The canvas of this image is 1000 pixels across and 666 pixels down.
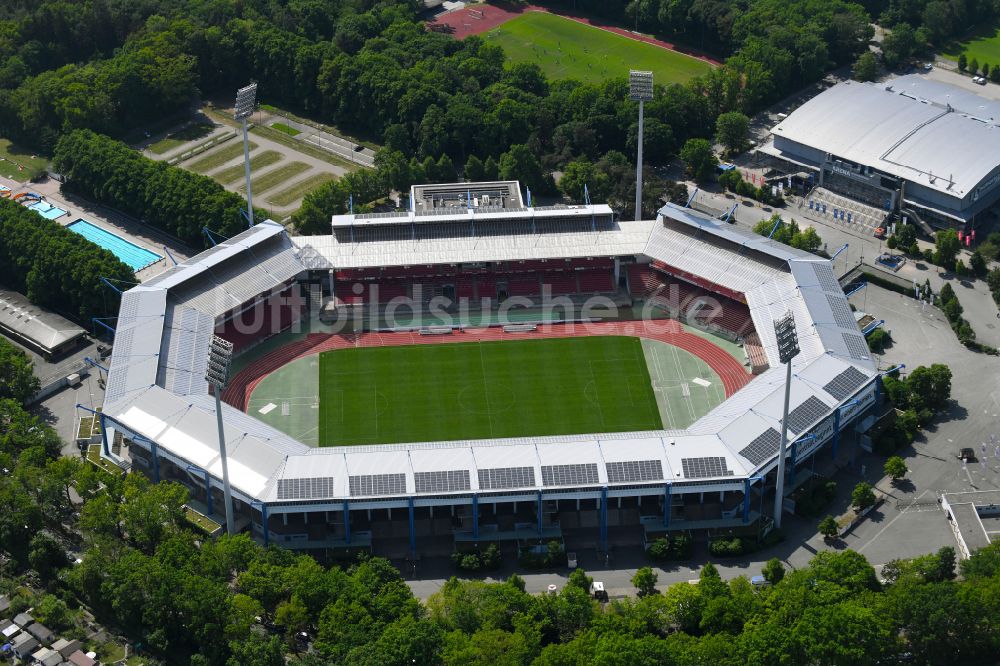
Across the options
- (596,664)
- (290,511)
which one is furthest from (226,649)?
(596,664)

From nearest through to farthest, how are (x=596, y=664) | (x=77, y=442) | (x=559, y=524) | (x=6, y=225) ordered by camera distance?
(x=596, y=664) < (x=559, y=524) < (x=77, y=442) < (x=6, y=225)

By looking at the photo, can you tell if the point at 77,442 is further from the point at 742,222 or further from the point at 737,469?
the point at 742,222

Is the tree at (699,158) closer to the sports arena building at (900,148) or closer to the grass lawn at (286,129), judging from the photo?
the sports arena building at (900,148)

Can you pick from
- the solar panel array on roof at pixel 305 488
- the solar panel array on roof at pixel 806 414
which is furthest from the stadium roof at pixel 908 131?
the solar panel array on roof at pixel 305 488

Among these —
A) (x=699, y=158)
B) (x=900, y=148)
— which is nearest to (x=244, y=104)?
(x=699, y=158)

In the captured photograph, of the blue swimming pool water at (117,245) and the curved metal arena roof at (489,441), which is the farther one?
the blue swimming pool water at (117,245)
